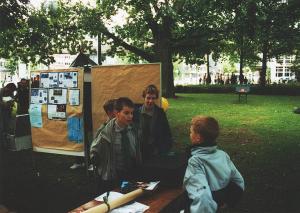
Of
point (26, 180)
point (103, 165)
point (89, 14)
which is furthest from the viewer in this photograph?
point (89, 14)

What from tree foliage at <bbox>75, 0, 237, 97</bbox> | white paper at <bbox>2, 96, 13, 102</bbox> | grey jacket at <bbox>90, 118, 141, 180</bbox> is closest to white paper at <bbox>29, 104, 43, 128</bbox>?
grey jacket at <bbox>90, 118, 141, 180</bbox>

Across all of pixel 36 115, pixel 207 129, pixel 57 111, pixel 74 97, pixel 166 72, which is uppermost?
pixel 166 72

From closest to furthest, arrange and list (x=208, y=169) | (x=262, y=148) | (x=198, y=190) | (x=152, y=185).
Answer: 1. (x=198, y=190)
2. (x=208, y=169)
3. (x=152, y=185)
4. (x=262, y=148)

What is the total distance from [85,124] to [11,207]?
2.00m

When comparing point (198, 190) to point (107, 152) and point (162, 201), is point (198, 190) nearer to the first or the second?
point (162, 201)

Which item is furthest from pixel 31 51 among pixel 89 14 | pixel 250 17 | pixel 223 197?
pixel 223 197

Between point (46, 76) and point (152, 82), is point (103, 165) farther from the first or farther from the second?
point (46, 76)

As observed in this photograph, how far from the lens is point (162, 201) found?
3580 millimetres

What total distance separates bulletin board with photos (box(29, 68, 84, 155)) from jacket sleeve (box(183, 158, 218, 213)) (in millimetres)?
4430

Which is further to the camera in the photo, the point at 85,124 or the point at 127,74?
the point at 85,124

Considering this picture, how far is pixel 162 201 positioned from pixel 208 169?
2.15ft

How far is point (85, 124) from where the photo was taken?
7.34 meters

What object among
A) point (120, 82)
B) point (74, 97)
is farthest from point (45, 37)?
point (120, 82)

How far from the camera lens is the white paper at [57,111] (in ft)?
24.3
